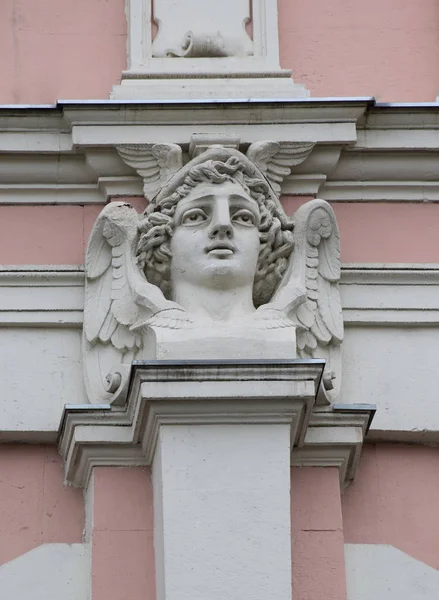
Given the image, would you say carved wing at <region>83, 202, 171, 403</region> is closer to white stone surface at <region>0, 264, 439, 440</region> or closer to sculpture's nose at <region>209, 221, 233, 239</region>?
white stone surface at <region>0, 264, 439, 440</region>

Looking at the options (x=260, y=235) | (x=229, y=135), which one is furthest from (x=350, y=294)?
(x=229, y=135)

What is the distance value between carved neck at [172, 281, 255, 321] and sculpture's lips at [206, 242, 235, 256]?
0.39 ft

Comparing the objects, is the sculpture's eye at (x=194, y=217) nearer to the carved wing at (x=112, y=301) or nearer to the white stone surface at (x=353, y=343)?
the carved wing at (x=112, y=301)

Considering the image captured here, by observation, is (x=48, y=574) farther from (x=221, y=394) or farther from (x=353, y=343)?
(x=353, y=343)

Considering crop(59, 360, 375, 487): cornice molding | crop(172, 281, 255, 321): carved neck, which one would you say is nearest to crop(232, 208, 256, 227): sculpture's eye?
crop(172, 281, 255, 321): carved neck

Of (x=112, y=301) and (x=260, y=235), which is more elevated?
(x=260, y=235)

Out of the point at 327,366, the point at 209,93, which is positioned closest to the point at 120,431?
the point at 327,366

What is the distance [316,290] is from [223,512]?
952 mm

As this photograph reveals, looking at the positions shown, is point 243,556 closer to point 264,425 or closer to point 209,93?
point 264,425

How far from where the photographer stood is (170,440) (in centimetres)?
696

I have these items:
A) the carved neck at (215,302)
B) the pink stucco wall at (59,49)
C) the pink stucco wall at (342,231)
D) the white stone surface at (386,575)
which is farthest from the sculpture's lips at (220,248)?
the white stone surface at (386,575)

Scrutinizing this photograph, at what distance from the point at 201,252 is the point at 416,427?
3.00ft

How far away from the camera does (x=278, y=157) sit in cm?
759

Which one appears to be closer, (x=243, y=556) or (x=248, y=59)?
(x=243, y=556)
